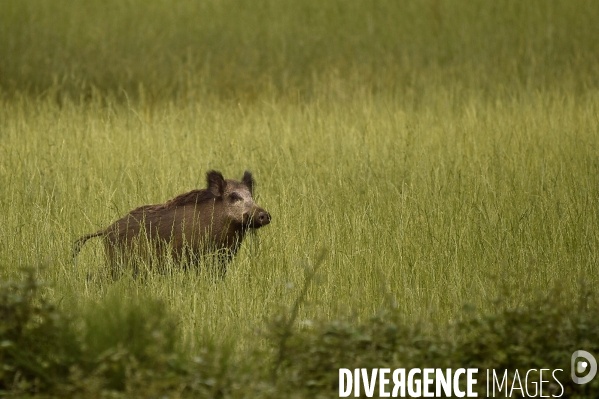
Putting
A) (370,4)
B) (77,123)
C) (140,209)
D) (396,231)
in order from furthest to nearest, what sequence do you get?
(370,4)
(77,123)
(396,231)
(140,209)

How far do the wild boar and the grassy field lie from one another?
0.65ft

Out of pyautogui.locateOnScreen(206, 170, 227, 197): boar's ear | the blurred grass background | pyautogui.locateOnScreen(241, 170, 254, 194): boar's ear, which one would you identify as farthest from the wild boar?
the blurred grass background

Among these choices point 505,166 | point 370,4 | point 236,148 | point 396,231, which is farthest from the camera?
point 370,4

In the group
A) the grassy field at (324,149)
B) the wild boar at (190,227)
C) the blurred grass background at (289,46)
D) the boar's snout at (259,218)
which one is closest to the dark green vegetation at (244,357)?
the grassy field at (324,149)

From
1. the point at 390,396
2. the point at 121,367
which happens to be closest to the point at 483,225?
the point at 390,396

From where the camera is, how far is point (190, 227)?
607 cm

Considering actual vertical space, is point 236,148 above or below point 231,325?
above

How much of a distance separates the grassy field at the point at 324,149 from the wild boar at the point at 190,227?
0.20 m

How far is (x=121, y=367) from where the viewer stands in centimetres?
383

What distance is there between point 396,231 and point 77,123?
645cm

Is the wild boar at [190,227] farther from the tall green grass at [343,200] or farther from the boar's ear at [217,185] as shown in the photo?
the tall green grass at [343,200]

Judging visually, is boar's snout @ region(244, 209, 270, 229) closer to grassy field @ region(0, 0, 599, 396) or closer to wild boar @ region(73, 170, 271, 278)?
wild boar @ region(73, 170, 271, 278)

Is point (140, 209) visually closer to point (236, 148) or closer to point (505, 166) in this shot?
point (236, 148)

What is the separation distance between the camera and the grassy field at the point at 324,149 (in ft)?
19.0
